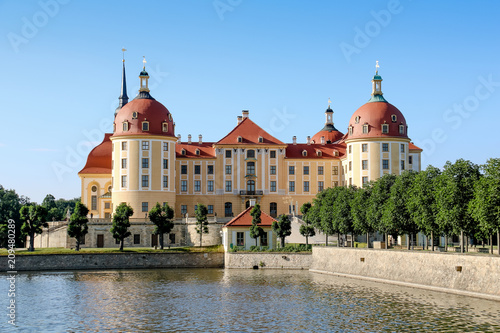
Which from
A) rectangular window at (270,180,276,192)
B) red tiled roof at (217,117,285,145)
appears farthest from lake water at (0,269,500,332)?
red tiled roof at (217,117,285,145)

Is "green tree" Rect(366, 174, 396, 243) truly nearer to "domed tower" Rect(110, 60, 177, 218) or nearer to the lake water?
the lake water

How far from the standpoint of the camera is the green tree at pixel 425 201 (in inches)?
1855

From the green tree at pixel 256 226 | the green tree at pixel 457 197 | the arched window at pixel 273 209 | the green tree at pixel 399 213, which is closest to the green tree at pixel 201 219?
the green tree at pixel 256 226

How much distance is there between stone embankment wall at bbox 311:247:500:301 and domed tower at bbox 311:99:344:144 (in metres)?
44.7

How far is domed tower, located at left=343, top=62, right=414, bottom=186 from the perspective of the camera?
78938 millimetres

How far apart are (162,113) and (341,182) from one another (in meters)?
24.0

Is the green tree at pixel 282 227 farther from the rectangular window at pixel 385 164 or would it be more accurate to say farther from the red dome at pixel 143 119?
the red dome at pixel 143 119

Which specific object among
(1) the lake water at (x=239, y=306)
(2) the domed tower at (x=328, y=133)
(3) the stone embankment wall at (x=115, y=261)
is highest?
(2) the domed tower at (x=328, y=133)

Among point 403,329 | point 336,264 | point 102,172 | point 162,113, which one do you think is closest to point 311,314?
point 403,329

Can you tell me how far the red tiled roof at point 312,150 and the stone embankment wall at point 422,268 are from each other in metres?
30.3

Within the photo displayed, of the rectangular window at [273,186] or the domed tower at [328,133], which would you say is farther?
the domed tower at [328,133]

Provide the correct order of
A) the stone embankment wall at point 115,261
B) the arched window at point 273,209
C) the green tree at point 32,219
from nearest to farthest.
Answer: the stone embankment wall at point 115,261, the green tree at point 32,219, the arched window at point 273,209

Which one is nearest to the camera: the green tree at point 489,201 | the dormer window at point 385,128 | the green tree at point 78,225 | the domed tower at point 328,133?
the green tree at point 489,201

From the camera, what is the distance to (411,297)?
39344 millimetres
